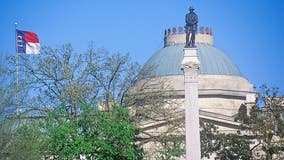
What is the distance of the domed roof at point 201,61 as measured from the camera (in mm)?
90562

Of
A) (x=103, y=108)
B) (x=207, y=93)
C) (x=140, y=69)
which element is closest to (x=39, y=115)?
(x=103, y=108)

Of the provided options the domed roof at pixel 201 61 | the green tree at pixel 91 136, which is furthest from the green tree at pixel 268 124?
the domed roof at pixel 201 61

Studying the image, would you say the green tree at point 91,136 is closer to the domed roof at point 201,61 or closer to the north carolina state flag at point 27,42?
the north carolina state flag at point 27,42

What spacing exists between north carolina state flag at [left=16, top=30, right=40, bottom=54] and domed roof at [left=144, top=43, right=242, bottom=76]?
3813 centimetres

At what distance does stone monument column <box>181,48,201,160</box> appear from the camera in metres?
37.4

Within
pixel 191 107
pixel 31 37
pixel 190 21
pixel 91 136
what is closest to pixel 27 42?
pixel 31 37

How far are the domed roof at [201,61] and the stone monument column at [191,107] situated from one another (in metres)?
50.7

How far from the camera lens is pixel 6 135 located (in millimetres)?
36781

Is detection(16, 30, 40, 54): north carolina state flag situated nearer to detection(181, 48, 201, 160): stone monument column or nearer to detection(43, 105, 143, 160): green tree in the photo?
detection(43, 105, 143, 160): green tree

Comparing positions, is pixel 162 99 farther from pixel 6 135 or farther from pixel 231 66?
pixel 231 66

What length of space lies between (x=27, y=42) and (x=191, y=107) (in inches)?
697

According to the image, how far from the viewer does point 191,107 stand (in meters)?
37.9

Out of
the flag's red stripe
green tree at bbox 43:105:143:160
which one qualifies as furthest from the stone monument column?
the flag's red stripe

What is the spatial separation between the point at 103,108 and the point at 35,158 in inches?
423
